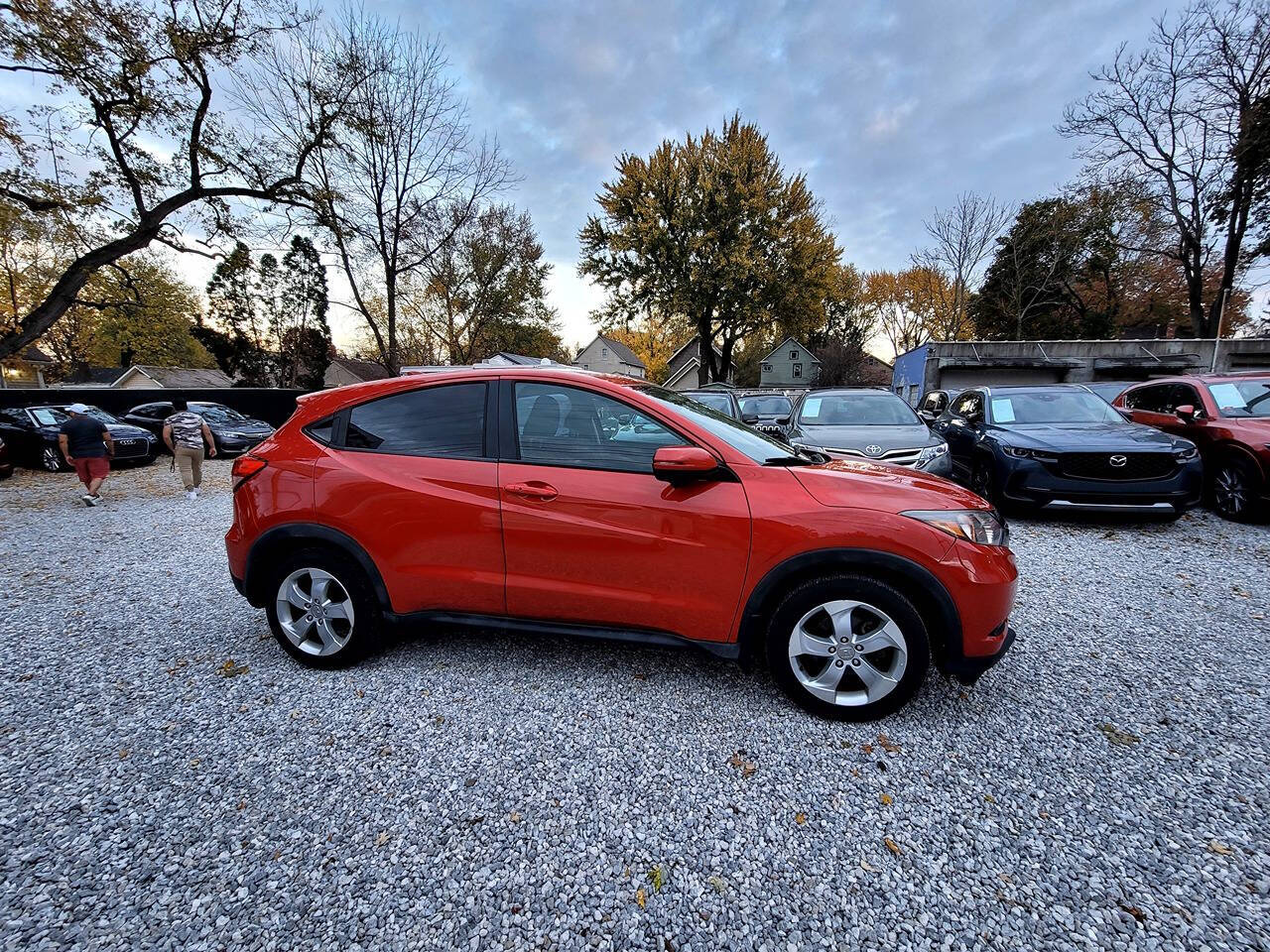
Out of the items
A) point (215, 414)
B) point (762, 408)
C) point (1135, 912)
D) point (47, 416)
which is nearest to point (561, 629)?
point (1135, 912)

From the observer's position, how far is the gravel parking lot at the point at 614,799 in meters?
1.53

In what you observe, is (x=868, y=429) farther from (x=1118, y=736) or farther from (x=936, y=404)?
(x=1118, y=736)

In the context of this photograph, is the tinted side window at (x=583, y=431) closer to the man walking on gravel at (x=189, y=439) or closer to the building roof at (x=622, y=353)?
the man walking on gravel at (x=189, y=439)

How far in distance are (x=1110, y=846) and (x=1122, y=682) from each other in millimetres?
1442

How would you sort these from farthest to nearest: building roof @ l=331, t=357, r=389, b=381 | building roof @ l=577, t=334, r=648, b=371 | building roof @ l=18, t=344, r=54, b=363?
1. building roof @ l=577, t=334, r=648, b=371
2. building roof @ l=331, t=357, r=389, b=381
3. building roof @ l=18, t=344, r=54, b=363

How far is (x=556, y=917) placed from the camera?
1.54 meters

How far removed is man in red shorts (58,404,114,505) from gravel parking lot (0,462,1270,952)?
5.90 meters

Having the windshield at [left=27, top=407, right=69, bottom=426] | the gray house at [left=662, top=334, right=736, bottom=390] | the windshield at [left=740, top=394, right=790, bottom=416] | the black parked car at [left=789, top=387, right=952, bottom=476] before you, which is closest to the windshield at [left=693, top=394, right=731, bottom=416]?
the windshield at [left=740, top=394, right=790, bottom=416]

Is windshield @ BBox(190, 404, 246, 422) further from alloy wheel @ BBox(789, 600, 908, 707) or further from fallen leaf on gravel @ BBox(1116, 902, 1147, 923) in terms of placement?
fallen leaf on gravel @ BBox(1116, 902, 1147, 923)

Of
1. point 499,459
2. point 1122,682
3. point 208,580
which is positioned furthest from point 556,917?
point 208,580

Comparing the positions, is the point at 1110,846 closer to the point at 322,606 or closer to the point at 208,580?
the point at 322,606

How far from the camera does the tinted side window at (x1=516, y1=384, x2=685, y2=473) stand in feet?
8.01

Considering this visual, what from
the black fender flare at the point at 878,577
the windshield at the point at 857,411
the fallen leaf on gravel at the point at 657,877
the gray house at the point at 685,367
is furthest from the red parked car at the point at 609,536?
the gray house at the point at 685,367

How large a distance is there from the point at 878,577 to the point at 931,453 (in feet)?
14.1
